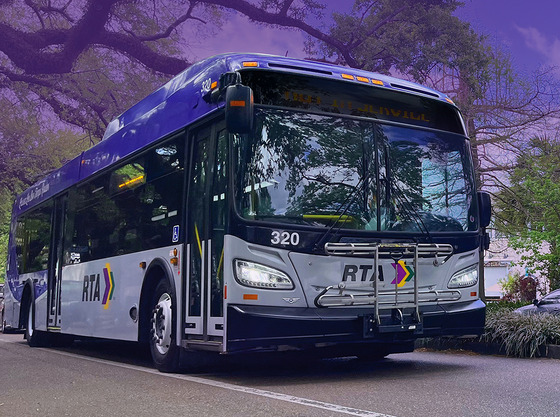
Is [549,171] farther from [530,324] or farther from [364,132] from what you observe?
[364,132]

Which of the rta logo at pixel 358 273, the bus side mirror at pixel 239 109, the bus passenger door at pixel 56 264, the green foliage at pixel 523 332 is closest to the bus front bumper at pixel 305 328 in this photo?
the rta logo at pixel 358 273

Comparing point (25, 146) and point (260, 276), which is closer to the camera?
point (260, 276)

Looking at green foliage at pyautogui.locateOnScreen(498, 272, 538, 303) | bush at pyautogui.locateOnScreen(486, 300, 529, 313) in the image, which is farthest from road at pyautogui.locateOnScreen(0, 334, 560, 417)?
green foliage at pyautogui.locateOnScreen(498, 272, 538, 303)

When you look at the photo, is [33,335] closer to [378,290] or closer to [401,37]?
[378,290]

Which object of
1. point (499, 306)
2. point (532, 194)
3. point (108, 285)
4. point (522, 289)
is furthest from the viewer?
point (522, 289)

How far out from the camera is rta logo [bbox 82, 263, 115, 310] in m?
11.5

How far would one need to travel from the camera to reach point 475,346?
40.0 ft

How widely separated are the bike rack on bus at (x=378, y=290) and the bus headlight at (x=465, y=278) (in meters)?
0.20

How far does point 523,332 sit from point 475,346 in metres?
0.98

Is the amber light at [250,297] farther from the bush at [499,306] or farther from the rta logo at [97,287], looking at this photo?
the bush at [499,306]

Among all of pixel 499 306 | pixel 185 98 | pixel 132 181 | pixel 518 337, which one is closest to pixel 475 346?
pixel 518 337

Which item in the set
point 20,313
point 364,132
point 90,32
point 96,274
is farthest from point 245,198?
point 90,32

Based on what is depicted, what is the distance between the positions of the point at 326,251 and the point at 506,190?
12238 mm

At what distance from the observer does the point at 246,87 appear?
25.2 feet
